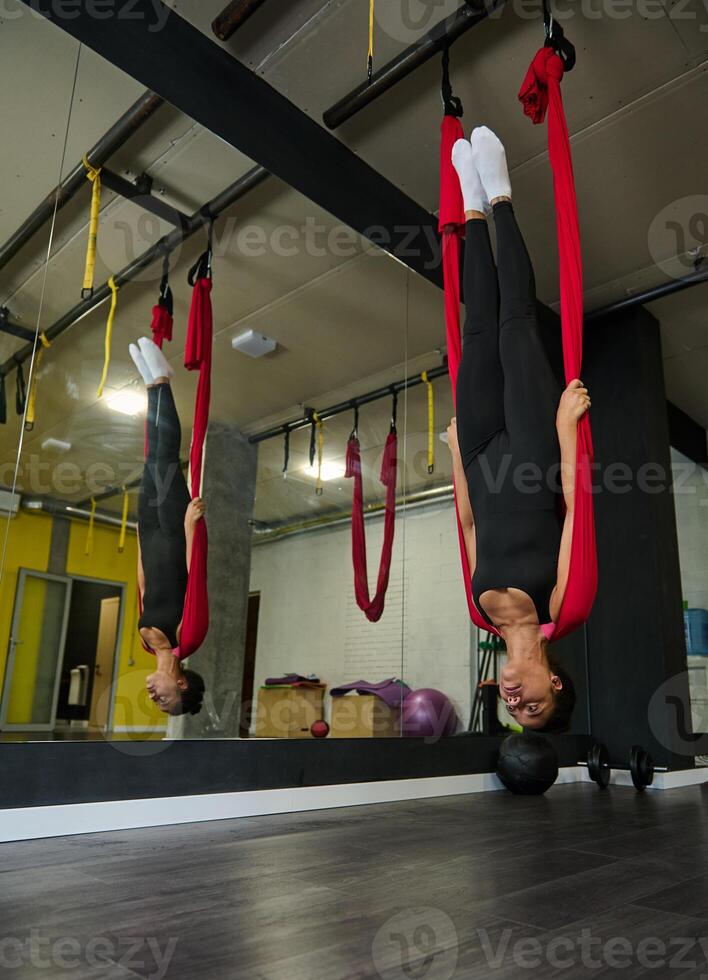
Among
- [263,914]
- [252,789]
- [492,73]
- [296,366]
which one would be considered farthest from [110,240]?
[263,914]

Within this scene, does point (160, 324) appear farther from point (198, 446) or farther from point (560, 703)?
point (560, 703)

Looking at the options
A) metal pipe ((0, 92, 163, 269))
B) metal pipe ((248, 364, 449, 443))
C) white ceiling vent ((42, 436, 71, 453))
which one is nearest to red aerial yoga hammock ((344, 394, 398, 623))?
metal pipe ((248, 364, 449, 443))

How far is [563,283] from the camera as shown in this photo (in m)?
2.17

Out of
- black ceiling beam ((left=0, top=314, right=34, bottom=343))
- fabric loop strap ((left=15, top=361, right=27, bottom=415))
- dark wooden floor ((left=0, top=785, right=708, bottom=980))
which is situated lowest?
dark wooden floor ((left=0, top=785, right=708, bottom=980))

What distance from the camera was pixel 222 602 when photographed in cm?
304

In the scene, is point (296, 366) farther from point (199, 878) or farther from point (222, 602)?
point (199, 878)

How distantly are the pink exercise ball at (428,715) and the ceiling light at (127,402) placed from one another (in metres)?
1.94

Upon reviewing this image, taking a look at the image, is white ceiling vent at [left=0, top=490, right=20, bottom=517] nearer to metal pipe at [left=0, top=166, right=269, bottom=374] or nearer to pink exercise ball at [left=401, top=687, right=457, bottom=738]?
metal pipe at [left=0, top=166, right=269, bottom=374]

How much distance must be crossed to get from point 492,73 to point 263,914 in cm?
319

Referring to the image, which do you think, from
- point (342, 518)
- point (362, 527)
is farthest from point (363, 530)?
point (342, 518)

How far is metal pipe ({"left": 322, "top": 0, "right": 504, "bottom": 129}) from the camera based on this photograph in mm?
2672

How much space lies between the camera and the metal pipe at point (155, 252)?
8.41 feet

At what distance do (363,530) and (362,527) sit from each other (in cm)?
2

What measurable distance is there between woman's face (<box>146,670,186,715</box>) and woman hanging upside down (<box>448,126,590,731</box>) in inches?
49.6
